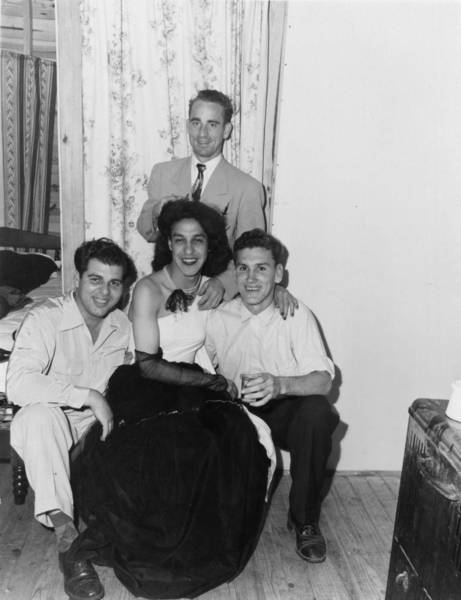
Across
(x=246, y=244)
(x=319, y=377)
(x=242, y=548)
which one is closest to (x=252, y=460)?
(x=242, y=548)

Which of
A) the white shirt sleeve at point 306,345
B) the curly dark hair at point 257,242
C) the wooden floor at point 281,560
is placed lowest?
the wooden floor at point 281,560

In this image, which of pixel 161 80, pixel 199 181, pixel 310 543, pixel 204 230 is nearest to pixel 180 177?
pixel 199 181

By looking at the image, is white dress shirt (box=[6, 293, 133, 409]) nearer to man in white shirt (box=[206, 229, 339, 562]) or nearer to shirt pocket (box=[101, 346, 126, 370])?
shirt pocket (box=[101, 346, 126, 370])

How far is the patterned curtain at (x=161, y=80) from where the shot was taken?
2.55 meters

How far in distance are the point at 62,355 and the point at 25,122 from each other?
2.05 m

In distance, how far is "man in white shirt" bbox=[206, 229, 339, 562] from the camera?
7.86 ft

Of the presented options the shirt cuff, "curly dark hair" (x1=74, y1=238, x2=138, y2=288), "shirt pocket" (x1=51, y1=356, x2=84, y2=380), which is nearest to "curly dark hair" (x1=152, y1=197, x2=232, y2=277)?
"curly dark hair" (x1=74, y1=238, x2=138, y2=288)

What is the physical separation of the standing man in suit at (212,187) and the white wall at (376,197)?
0.18 m

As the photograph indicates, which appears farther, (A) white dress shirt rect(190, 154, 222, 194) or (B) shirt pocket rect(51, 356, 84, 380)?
(A) white dress shirt rect(190, 154, 222, 194)

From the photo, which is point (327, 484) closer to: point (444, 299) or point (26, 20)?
point (444, 299)

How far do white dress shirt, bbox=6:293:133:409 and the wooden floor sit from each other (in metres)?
0.55

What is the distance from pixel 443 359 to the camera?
3.00 metres

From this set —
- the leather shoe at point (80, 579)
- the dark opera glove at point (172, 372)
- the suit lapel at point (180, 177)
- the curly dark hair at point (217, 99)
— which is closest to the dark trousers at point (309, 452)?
the dark opera glove at point (172, 372)

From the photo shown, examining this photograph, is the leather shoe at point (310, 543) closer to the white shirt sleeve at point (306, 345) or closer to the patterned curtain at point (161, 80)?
the white shirt sleeve at point (306, 345)
